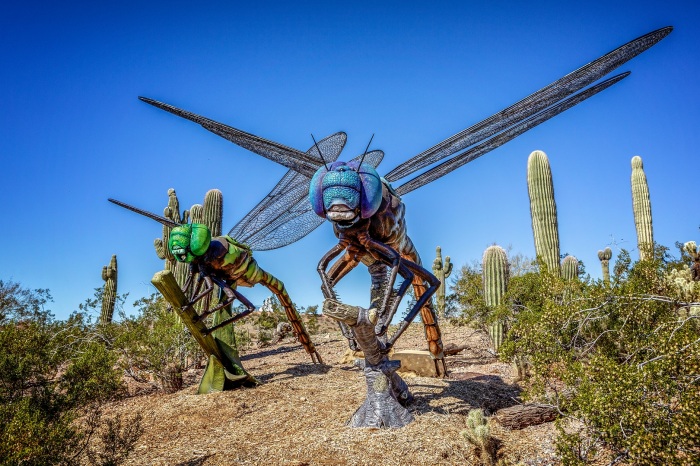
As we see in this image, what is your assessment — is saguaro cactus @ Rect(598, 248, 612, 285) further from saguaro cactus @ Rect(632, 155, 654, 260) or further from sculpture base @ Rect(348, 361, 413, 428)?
sculpture base @ Rect(348, 361, 413, 428)

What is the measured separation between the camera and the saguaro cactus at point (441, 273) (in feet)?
48.4

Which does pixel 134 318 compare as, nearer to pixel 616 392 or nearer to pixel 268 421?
pixel 268 421

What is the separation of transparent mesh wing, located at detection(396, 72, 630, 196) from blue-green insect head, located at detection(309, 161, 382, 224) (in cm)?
141

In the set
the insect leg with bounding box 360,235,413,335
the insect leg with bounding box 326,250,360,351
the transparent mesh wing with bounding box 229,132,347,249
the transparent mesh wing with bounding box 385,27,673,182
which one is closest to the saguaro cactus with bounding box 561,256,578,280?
the transparent mesh wing with bounding box 229,132,347,249

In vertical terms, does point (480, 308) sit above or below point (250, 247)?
below

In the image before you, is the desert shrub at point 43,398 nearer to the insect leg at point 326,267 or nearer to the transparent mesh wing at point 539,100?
the insect leg at point 326,267

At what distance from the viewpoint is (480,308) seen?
31.9 ft

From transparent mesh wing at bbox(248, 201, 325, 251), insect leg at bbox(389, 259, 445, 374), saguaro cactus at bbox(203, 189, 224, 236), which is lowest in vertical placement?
insect leg at bbox(389, 259, 445, 374)

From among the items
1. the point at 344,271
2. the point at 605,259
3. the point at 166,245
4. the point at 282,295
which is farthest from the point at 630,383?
the point at 605,259

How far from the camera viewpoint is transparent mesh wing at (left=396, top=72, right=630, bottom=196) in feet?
14.7

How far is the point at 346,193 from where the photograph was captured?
394 centimetres

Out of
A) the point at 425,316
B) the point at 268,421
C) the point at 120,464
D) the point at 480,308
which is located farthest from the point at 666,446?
the point at 480,308

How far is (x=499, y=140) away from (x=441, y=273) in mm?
10978

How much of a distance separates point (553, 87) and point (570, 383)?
254cm
